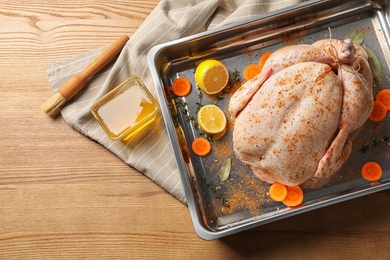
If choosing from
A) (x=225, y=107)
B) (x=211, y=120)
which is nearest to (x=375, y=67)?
(x=225, y=107)

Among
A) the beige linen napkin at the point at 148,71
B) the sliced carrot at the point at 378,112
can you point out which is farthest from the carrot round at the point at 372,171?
the beige linen napkin at the point at 148,71

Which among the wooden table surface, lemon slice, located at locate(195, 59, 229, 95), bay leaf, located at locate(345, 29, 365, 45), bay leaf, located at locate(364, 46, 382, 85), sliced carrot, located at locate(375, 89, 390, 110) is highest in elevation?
bay leaf, located at locate(345, 29, 365, 45)

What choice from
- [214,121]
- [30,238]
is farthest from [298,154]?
[30,238]

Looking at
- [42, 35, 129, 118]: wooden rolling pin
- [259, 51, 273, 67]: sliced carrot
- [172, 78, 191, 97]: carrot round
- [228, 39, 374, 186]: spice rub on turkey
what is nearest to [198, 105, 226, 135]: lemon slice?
[172, 78, 191, 97]: carrot round

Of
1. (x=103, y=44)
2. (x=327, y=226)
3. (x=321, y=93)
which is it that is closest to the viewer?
(x=321, y=93)

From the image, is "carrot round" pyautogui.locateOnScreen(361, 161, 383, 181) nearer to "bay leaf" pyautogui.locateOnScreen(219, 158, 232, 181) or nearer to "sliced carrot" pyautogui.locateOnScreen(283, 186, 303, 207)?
"sliced carrot" pyautogui.locateOnScreen(283, 186, 303, 207)

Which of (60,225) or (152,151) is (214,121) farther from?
(60,225)

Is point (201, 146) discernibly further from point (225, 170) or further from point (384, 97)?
point (384, 97)
